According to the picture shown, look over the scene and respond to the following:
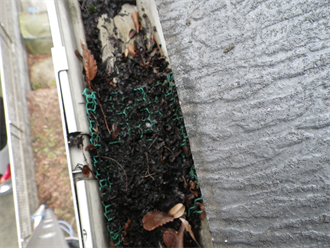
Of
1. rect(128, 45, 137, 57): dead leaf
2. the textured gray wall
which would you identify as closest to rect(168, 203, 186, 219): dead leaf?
the textured gray wall

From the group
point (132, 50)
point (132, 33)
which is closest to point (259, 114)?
point (132, 50)

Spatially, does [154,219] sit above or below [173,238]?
above

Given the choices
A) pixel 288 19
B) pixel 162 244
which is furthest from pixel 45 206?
pixel 288 19

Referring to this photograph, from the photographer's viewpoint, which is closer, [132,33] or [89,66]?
[89,66]

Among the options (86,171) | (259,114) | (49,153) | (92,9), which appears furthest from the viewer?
(49,153)

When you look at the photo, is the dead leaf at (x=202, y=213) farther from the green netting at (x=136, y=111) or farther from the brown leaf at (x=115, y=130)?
the brown leaf at (x=115, y=130)

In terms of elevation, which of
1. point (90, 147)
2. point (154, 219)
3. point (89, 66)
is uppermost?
point (89, 66)

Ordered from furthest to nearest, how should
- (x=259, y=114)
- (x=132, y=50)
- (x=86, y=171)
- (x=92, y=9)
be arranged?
(x=92, y=9)
(x=132, y=50)
(x=86, y=171)
(x=259, y=114)

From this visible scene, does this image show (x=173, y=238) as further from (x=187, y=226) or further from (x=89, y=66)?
(x=89, y=66)

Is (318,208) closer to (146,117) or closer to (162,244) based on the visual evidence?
(162,244)

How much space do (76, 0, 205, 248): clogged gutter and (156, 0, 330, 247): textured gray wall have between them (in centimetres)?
53

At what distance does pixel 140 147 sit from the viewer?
1542 mm

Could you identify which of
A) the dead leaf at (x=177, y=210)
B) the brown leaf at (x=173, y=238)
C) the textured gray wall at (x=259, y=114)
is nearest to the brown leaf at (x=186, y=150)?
the dead leaf at (x=177, y=210)

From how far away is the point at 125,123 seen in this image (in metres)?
1.58
